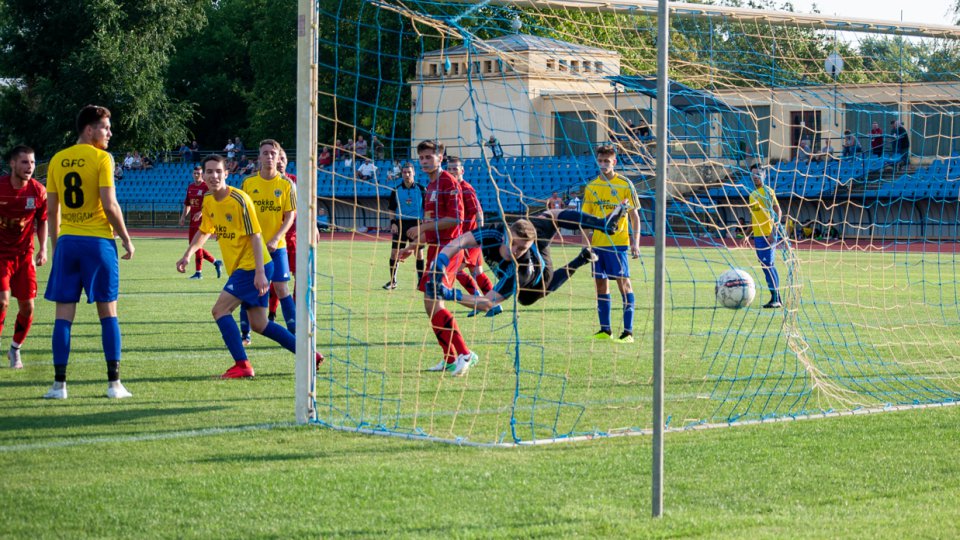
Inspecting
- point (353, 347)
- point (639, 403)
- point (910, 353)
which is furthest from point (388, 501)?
point (910, 353)

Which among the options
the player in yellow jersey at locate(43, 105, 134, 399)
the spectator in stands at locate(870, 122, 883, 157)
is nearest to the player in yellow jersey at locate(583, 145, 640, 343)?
the player in yellow jersey at locate(43, 105, 134, 399)

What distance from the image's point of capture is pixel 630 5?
26.1 feet

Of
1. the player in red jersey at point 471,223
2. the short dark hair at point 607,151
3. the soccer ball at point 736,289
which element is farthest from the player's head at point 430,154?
the soccer ball at point 736,289

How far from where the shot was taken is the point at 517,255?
25.6 feet

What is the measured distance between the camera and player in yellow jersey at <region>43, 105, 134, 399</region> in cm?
732

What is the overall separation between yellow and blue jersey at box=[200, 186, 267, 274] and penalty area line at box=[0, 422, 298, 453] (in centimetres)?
193

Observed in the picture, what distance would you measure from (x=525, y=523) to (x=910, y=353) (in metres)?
6.39

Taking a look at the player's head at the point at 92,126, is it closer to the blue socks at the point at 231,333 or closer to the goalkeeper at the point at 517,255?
the blue socks at the point at 231,333

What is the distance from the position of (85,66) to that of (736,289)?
128ft

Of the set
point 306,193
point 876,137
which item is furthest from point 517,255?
point 876,137

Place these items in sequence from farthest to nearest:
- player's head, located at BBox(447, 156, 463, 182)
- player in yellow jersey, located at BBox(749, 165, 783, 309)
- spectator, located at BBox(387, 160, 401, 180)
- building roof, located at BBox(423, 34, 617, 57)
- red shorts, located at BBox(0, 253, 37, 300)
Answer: spectator, located at BBox(387, 160, 401, 180), player in yellow jersey, located at BBox(749, 165, 783, 309), player's head, located at BBox(447, 156, 463, 182), red shorts, located at BBox(0, 253, 37, 300), building roof, located at BBox(423, 34, 617, 57)

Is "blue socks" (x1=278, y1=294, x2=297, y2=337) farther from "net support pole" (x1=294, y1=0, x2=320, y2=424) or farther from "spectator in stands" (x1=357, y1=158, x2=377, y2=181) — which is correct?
"spectator in stands" (x1=357, y1=158, x2=377, y2=181)

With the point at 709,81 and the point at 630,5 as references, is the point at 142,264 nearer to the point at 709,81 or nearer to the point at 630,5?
the point at 709,81

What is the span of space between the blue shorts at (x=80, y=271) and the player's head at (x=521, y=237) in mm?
2766
